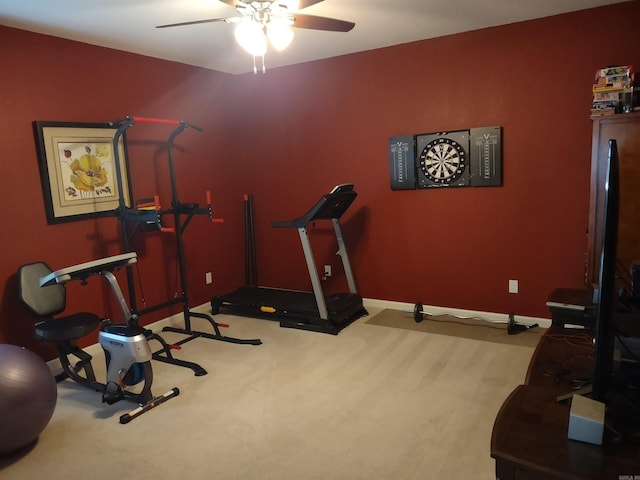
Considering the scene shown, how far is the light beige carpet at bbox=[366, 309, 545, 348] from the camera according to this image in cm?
385

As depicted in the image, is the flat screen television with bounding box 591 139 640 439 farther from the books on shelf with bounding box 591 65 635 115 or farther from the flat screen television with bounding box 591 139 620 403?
the books on shelf with bounding box 591 65 635 115

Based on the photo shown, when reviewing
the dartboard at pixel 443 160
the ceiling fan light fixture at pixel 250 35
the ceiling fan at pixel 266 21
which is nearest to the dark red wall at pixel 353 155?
the dartboard at pixel 443 160

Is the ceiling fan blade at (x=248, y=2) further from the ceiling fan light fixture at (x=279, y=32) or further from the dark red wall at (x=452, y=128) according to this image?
the dark red wall at (x=452, y=128)

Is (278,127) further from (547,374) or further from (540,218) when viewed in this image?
(547,374)

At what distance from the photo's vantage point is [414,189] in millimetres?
4457

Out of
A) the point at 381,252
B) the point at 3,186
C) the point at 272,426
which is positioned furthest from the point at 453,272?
the point at 3,186

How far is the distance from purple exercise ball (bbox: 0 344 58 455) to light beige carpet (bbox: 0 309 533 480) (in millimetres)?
153

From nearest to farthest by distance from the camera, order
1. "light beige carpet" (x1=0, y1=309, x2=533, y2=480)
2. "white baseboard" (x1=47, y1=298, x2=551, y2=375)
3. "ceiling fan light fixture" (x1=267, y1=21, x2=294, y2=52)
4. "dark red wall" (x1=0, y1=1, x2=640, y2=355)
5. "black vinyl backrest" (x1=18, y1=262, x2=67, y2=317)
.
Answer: "light beige carpet" (x1=0, y1=309, x2=533, y2=480)
"ceiling fan light fixture" (x1=267, y1=21, x2=294, y2=52)
"black vinyl backrest" (x1=18, y1=262, x2=67, y2=317)
"dark red wall" (x1=0, y1=1, x2=640, y2=355)
"white baseboard" (x1=47, y1=298, x2=551, y2=375)

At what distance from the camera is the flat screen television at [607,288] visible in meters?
1.31

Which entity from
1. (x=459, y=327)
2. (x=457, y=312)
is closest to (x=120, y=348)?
(x=459, y=327)

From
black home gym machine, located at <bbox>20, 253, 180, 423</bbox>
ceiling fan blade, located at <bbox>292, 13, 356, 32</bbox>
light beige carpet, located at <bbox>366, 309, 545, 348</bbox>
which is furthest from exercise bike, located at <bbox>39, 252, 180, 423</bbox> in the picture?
light beige carpet, located at <bbox>366, 309, 545, 348</bbox>

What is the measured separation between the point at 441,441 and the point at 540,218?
225 cm

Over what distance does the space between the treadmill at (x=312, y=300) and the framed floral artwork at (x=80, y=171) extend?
4.63 ft

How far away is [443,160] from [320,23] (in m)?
1.92
